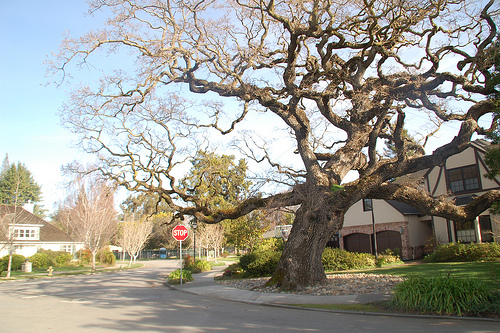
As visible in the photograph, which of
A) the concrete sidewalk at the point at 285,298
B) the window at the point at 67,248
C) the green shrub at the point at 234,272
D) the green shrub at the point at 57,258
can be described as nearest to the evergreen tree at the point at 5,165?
the window at the point at 67,248

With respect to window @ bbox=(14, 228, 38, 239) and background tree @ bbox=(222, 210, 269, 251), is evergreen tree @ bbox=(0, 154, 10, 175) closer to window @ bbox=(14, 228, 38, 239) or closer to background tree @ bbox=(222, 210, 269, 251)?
window @ bbox=(14, 228, 38, 239)

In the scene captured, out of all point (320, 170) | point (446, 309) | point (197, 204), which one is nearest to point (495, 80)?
point (446, 309)

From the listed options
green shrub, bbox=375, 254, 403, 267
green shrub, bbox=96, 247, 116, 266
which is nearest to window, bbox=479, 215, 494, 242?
green shrub, bbox=375, 254, 403, 267

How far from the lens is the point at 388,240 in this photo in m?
29.4

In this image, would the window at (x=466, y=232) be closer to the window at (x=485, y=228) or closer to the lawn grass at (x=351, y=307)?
the window at (x=485, y=228)

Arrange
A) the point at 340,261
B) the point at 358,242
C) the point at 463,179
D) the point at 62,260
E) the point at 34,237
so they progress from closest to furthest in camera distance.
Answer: the point at 340,261 < the point at 463,179 < the point at 358,242 < the point at 62,260 < the point at 34,237

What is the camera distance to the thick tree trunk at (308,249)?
1358 centimetres

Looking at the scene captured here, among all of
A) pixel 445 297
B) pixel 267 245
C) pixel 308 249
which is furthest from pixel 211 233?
pixel 445 297

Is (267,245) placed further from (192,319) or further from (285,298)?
(192,319)

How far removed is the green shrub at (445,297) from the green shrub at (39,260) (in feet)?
133

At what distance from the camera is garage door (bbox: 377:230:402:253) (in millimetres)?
28584

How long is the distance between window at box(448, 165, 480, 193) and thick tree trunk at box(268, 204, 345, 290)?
53.1ft

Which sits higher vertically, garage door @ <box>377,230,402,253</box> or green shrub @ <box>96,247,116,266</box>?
garage door @ <box>377,230,402,253</box>

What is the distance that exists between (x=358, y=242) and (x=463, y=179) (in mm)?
9994
